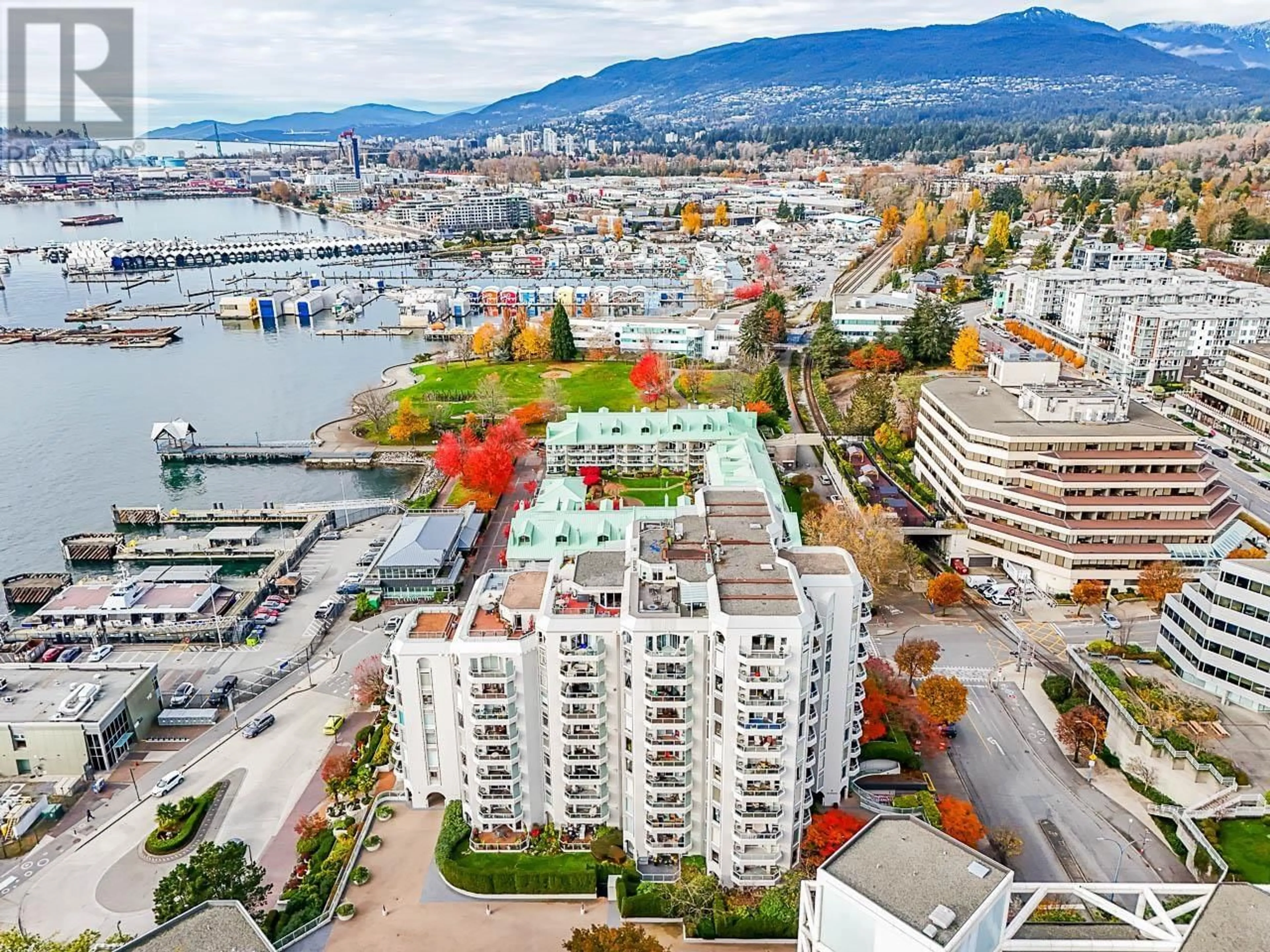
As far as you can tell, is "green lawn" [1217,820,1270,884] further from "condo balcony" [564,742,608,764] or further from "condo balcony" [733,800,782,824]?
"condo balcony" [564,742,608,764]

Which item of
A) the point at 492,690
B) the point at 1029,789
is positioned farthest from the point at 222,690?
the point at 1029,789

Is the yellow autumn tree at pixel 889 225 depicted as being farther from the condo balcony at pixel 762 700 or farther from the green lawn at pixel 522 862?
the green lawn at pixel 522 862

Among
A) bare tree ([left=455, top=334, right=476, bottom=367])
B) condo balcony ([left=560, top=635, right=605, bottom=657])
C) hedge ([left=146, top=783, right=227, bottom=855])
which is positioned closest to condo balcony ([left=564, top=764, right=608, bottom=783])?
condo balcony ([left=560, top=635, right=605, bottom=657])

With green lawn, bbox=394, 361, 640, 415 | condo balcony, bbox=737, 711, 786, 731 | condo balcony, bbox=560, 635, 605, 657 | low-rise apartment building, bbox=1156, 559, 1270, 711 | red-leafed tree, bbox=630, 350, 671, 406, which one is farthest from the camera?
green lawn, bbox=394, 361, 640, 415

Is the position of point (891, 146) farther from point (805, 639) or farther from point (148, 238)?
point (805, 639)

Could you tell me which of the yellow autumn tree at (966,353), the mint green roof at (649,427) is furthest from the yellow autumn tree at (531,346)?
the yellow autumn tree at (966,353)

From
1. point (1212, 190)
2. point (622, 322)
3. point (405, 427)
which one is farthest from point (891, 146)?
point (405, 427)
